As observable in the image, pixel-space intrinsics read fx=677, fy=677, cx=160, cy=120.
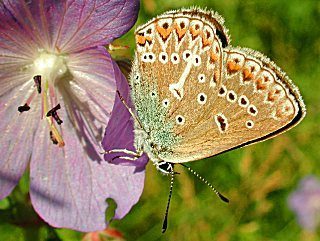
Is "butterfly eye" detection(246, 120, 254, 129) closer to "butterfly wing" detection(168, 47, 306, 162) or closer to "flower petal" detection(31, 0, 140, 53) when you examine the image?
"butterfly wing" detection(168, 47, 306, 162)

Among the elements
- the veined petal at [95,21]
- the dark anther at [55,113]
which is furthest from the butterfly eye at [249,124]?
the dark anther at [55,113]

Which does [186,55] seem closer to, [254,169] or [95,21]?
[95,21]

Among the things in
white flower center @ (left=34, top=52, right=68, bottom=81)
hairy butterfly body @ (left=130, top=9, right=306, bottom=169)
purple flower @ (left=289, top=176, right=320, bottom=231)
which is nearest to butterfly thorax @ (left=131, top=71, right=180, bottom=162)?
hairy butterfly body @ (left=130, top=9, right=306, bottom=169)

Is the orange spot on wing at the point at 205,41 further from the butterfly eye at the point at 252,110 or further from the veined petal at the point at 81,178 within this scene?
the veined petal at the point at 81,178

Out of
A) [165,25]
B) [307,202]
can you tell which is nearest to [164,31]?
[165,25]

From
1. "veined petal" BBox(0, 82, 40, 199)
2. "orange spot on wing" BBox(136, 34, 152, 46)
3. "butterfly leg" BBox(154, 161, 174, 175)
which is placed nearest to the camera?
"orange spot on wing" BBox(136, 34, 152, 46)
